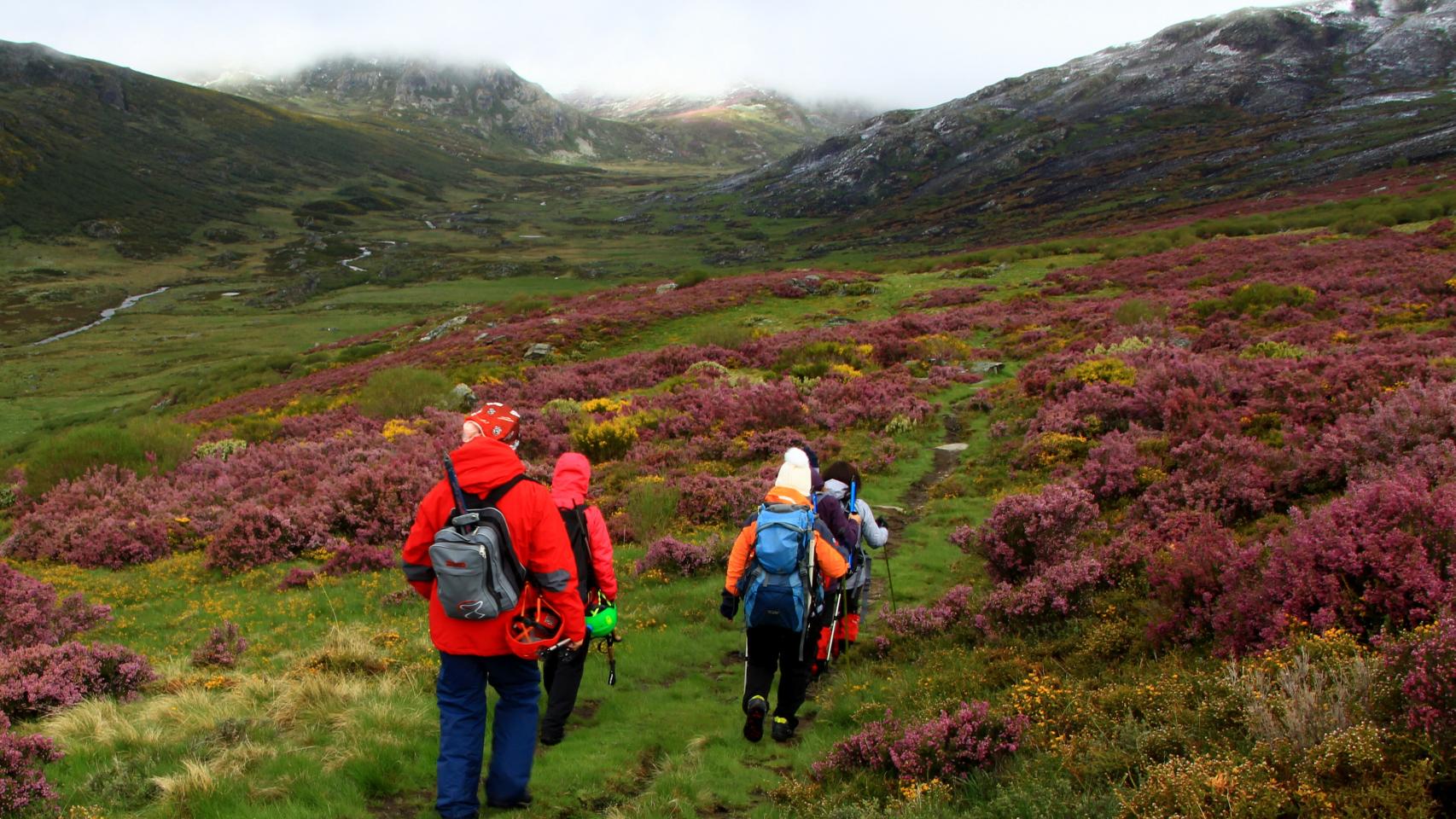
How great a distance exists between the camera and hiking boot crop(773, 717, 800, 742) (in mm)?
7129

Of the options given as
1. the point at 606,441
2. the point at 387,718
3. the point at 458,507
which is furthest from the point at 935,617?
the point at 606,441

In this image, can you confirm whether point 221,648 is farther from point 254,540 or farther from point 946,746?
point 946,746

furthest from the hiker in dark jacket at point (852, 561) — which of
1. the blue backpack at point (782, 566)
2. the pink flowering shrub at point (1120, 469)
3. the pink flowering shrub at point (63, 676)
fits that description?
the pink flowering shrub at point (63, 676)

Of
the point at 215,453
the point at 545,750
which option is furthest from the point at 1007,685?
the point at 215,453

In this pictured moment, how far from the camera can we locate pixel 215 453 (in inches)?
839

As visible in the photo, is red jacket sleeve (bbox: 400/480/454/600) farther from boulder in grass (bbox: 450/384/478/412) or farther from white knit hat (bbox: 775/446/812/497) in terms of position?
boulder in grass (bbox: 450/384/478/412)

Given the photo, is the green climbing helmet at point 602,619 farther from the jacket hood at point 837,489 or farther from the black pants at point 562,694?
the jacket hood at point 837,489

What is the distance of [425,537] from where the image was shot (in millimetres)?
5613

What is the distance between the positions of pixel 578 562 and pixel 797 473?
2281 millimetres

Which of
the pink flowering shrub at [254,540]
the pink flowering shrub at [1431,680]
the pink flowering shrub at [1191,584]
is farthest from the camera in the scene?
the pink flowering shrub at [254,540]

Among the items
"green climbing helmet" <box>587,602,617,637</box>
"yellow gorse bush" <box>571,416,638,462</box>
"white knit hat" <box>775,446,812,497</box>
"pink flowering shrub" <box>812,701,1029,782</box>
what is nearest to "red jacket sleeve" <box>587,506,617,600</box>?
"green climbing helmet" <box>587,602,617,637</box>

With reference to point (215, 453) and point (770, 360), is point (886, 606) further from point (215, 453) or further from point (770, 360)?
point (215, 453)

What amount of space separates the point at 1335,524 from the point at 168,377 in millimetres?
73640

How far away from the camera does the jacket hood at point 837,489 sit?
26.3 feet
